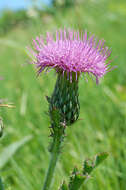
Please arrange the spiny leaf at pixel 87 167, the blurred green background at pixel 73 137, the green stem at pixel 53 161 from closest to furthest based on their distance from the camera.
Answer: the spiny leaf at pixel 87 167, the green stem at pixel 53 161, the blurred green background at pixel 73 137

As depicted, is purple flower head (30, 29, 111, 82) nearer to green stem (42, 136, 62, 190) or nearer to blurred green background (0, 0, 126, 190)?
blurred green background (0, 0, 126, 190)

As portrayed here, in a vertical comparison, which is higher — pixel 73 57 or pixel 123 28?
pixel 123 28

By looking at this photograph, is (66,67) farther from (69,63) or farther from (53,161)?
(53,161)

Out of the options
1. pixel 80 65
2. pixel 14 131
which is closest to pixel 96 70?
pixel 80 65

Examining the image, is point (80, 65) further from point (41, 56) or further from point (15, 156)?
point (15, 156)

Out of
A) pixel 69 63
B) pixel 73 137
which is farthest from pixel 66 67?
pixel 73 137

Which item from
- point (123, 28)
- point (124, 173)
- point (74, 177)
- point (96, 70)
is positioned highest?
point (123, 28)

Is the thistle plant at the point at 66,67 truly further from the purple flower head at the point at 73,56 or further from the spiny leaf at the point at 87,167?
the spiny leaf at the point at 87,167

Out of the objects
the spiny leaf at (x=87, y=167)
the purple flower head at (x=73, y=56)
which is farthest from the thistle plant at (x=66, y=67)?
the spiny leaf at (x=87, y=167)
